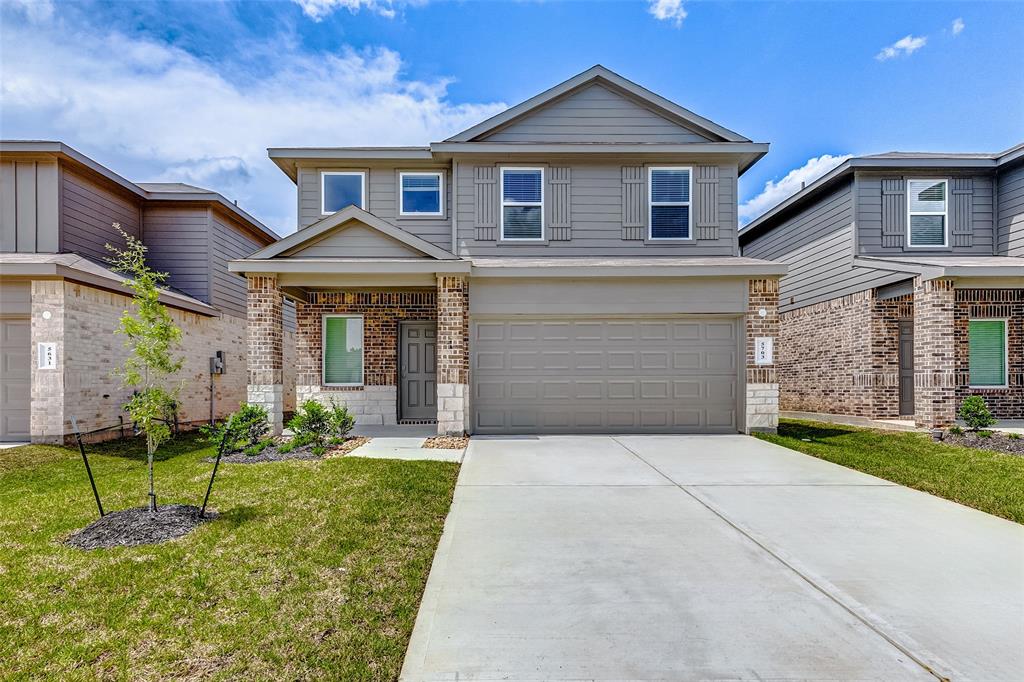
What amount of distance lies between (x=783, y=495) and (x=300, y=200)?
11168mm

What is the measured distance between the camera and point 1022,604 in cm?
322

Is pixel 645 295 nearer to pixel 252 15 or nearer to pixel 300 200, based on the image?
pixel 300 200

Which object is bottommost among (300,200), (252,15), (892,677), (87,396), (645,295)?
(892,677)

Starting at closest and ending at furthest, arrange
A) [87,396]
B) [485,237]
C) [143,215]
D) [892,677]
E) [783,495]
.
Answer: [892,677] → [783,495] → [87,396] → [485,237] → [143,215]

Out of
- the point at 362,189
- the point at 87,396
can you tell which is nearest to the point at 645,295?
the point at 362,189

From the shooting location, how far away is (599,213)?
11.2 m

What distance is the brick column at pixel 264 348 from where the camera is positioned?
30.1ft

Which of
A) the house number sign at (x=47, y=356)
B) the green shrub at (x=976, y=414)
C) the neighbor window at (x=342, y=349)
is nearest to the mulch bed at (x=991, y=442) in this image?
the green shrub at (x=976, y=414)

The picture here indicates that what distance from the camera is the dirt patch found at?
27.5ft

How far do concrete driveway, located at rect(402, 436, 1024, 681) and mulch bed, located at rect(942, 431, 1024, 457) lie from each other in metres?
4.05

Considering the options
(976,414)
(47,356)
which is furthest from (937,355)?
(47,356)

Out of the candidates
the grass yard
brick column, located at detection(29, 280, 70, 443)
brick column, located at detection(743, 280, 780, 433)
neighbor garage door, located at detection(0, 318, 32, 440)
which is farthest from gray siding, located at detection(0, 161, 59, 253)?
brick column, located at detection(743, 280, 780, 433)

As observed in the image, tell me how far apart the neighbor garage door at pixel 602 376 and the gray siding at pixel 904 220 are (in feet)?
18.1

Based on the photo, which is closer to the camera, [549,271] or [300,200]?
[549,271]
